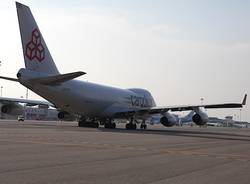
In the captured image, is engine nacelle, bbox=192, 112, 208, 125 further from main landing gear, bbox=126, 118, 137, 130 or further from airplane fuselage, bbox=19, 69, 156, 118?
airplane fuselage, bbox=19, 69, 156, 118

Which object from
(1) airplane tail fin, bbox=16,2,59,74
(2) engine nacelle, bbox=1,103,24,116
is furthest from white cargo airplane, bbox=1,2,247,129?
(2) engine nacelle, bbox=1,103,24,116

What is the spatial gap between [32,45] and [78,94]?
6854mm

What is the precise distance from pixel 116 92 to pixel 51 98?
34.9 ft

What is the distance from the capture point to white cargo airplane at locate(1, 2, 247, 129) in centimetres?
3925

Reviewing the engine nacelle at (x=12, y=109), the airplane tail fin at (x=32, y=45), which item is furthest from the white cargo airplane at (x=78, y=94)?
the engine nacelle at (x=12, y=109)

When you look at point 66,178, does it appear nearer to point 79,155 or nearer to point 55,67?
point 79,155

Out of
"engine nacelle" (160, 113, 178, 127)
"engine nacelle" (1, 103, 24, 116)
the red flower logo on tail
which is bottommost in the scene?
"engine nacelle" (160, 113, 178, 127)

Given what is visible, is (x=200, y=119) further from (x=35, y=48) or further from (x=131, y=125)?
(x=35, y=48)

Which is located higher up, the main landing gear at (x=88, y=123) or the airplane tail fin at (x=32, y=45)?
the airplane tail fin at (x=32, y=45)

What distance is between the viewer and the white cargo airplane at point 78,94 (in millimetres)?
39250

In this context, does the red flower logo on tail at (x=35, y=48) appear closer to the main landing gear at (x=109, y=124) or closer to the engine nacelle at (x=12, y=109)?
the main landing gear at (x=109, y=124)

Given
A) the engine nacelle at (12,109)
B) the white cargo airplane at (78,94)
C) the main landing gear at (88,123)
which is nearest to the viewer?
the white cargo airplane at (78,94)

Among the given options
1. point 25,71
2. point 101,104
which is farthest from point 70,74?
point 101,104

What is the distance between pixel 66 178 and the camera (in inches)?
407
